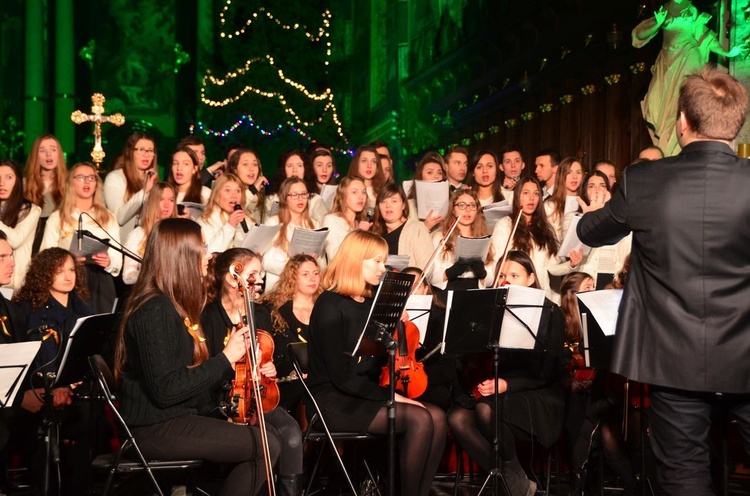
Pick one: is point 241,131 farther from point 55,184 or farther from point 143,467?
point 143,467

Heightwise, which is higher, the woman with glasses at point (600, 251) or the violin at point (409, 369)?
the woman with glasses at point (600, 251)

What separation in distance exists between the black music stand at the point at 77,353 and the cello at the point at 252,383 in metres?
0.78

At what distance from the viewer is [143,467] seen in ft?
14.6

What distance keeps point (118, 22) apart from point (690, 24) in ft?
38.2

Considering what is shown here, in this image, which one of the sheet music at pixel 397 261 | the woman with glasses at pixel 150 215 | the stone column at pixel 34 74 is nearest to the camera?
the sheet music at pixel 397 261

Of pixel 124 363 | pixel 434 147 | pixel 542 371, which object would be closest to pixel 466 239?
pixel 542 371

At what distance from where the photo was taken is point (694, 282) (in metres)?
3.56

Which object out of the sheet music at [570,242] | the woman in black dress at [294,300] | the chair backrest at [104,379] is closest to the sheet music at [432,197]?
the sheet music at [570,242]

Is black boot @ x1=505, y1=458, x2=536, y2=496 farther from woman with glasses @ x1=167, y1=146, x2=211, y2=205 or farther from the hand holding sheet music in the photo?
woman with glasses @ x1=167, y1=146, x2=211, y2=205

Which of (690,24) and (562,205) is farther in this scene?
(690,24)

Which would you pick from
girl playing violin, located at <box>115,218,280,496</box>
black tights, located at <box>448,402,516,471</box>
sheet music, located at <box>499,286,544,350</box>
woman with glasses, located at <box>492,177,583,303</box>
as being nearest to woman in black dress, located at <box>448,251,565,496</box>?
black tights, located at <box>448,402,516,471</box>

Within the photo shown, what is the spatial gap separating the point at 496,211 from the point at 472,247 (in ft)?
3.33

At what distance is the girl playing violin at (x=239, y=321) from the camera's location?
5.23m

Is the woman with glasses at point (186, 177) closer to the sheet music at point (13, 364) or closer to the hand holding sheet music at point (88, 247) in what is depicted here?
the hand holding sheet music at point (88, 247)
